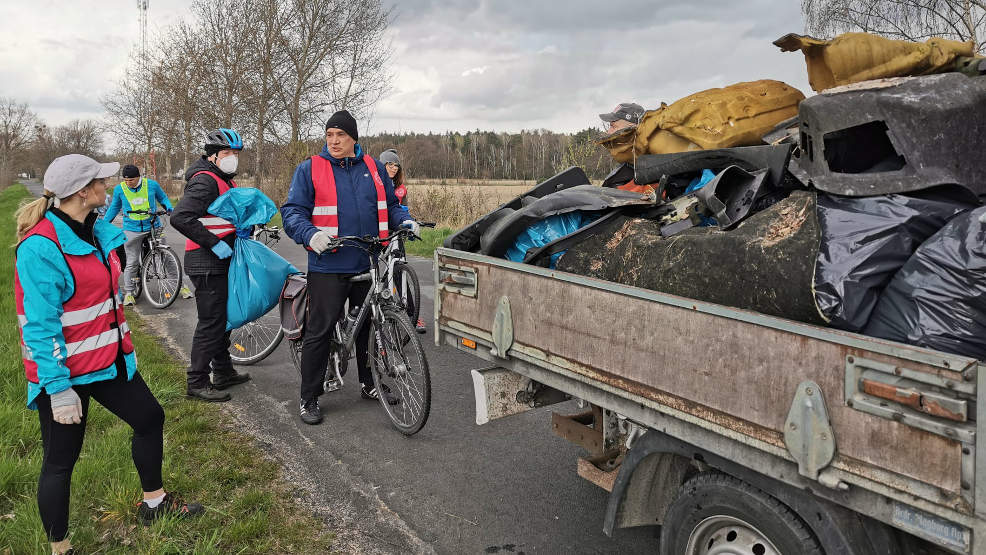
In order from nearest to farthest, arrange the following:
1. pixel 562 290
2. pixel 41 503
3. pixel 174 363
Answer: pixel 562 290
pixel 41 503
pixel 174 363

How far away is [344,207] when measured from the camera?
4684mm

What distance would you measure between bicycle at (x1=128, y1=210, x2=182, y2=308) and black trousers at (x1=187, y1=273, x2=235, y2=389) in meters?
3.88

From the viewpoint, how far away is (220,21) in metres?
24.3

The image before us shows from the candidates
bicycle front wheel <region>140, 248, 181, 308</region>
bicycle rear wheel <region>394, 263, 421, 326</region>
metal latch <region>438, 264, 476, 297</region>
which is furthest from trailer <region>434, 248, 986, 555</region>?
bicycle front wheel <region>140, 248, 181, 308</region>

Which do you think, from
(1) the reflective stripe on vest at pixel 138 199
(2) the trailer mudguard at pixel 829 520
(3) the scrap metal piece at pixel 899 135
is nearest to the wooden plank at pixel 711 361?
(2) the trailer mudguard at pixel 829 520

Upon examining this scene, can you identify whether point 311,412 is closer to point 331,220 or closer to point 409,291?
point 331,220

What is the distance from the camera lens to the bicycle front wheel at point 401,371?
4.37 m

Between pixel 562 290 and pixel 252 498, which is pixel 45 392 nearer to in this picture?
pixel 252 498

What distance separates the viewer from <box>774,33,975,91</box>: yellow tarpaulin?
287 centimetres

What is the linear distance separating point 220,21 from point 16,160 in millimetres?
75211

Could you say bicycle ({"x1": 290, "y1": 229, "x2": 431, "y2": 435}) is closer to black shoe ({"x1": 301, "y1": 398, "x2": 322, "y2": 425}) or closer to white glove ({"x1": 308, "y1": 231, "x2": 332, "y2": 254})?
white glove ({"x1": 308, "y1": 231, "x2": 332, "y2": 254})

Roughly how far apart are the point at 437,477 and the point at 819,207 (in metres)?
2.59

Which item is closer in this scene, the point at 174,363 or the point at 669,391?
the point at 669,391

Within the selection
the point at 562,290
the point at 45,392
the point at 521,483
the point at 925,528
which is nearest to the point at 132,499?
the point at 45,392
